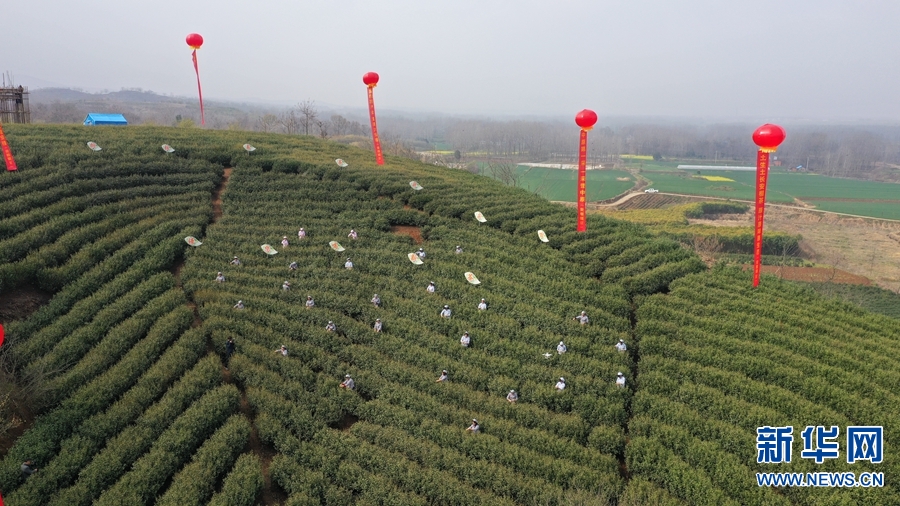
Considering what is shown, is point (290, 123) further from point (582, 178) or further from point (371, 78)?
point (582, 178)

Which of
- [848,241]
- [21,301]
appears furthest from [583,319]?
[848,241]

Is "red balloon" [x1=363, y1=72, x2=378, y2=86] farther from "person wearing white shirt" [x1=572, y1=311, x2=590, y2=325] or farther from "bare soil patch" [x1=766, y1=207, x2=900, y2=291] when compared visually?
"bare soil patch" [x1=766, y1=207, x2=900, y2=291]

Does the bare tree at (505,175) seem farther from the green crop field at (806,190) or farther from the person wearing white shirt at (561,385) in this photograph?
the person wearing white shirt at (561,385)

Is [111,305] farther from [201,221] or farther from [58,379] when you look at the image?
[201,221]

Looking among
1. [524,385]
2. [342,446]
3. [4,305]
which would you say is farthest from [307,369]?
[4,305]

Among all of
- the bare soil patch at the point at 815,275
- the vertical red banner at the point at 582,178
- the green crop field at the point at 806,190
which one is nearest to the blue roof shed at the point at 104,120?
the vertical red banner at the point at 582,178
